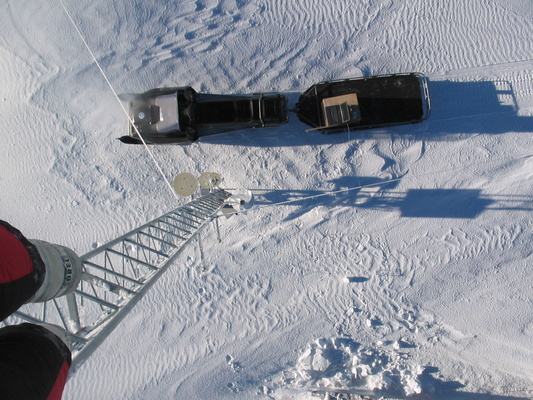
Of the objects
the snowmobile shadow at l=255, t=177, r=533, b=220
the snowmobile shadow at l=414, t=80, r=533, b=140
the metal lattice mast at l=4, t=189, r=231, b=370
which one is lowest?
the snowmobile shadow at l=255, t=177, r=533, b=220

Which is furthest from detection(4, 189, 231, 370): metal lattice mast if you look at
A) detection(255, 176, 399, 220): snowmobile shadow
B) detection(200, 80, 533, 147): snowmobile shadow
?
detection(200, 80, 533, 147): snowmobile shadow

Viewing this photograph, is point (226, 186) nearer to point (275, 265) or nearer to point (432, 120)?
point (275, 265)

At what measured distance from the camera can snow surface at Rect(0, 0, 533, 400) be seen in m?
6.73

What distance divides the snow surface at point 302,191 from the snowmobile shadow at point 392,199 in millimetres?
28

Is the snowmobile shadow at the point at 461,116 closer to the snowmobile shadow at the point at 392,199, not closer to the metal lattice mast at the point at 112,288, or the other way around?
the snowmobile shadow at the point at 392,199

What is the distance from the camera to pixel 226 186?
6902mm

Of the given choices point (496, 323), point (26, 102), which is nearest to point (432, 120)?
point (496, 323)

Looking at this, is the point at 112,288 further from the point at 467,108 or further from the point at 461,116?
the point at 467,108

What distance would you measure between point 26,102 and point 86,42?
169 centimetres

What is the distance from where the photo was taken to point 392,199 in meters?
6.82

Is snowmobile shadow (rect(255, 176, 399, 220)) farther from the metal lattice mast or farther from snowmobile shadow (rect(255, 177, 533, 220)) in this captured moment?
the metal lattice mast

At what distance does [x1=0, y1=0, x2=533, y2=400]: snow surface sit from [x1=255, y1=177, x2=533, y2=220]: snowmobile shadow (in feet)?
0.09

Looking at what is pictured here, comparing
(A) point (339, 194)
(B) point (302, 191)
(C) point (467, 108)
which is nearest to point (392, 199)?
(A) point (339, 194)

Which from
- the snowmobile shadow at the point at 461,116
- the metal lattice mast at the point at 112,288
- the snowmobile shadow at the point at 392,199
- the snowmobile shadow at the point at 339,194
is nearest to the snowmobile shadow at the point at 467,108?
the snowmobile shadow at the point at 461,116
